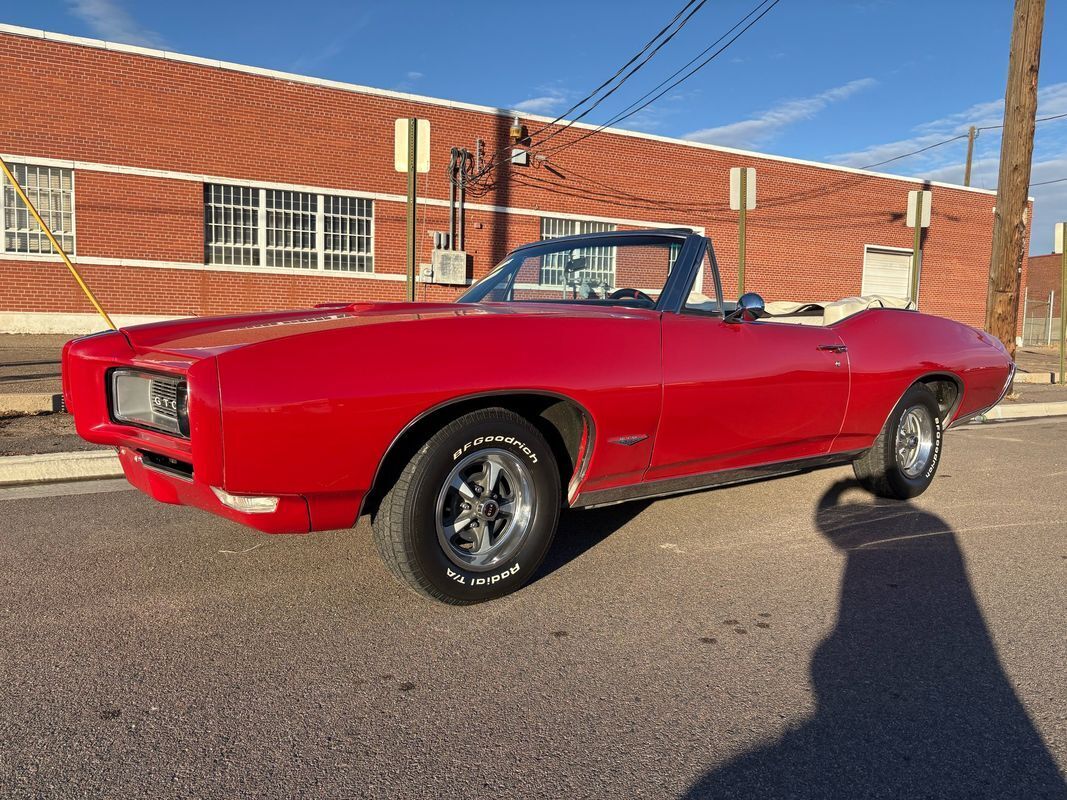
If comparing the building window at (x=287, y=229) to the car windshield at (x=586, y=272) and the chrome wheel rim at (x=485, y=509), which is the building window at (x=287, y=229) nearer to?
the car windshield at (x=586, y=272)

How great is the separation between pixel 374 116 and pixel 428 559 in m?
16.7

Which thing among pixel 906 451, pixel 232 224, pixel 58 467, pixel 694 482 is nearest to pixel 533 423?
pixel 694 482

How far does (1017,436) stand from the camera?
25.8 ft

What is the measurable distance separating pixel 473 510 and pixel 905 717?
156 centimetres

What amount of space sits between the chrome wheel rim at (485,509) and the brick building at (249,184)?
50.3 feet

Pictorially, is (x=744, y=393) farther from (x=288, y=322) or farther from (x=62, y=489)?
(x=62, y=489)

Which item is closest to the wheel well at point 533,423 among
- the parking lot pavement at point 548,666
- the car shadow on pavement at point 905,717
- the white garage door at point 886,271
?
the parking lot pavement at point 548,666

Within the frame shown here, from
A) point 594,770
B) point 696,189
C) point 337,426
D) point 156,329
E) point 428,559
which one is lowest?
point 594,770

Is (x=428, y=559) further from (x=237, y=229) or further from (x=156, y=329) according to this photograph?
(x=237, y=229)

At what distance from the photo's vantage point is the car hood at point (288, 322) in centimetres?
279

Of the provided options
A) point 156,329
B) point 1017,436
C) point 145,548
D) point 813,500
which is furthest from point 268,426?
point 1017,436

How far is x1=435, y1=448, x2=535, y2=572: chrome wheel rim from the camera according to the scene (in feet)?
9.82

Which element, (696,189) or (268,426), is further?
(696,189)

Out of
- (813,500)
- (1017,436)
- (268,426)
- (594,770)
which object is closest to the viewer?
(594,770)
